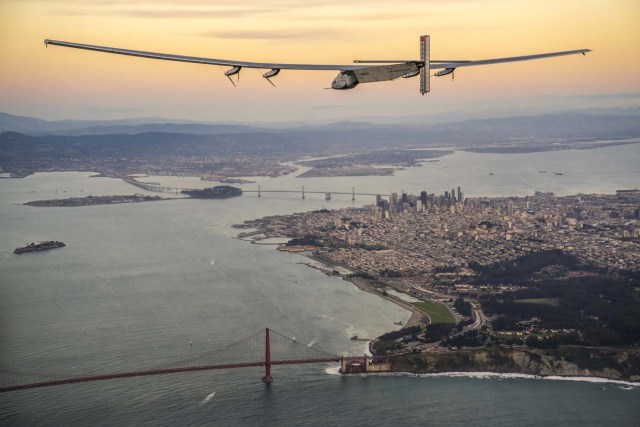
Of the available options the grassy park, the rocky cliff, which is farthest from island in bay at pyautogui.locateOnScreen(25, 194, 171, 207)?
the rocky cliff

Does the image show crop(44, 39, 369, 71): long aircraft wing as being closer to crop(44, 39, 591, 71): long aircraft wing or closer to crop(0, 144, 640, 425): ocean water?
crop(44, 39, 591, 71): long aircraft wing

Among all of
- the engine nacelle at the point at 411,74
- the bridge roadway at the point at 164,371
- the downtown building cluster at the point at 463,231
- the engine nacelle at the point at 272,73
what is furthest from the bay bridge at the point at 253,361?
the engine nacelle at the point at 411,74

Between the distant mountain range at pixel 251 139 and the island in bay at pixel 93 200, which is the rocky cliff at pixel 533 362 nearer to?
the island in bay at pixel 93 200

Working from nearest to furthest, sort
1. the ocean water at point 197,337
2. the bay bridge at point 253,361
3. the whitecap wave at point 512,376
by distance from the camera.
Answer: the ocean water at point 197,337, the bay bridge at point 253,361, the whitecap wave at point 512,376


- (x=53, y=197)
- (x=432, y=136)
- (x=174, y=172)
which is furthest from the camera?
(x=432, y=136)

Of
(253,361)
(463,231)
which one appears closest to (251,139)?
(463,231)

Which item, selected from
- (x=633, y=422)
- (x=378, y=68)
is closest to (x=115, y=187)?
(x=633, y=422)

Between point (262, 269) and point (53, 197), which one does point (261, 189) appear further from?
point (262, 269)
